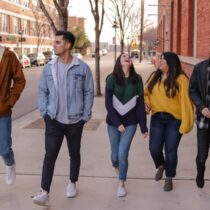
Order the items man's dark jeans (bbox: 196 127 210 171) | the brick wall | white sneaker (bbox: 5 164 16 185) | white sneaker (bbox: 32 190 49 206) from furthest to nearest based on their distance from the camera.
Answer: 1. the brick wall
2. white sneaker (bbox: 5 164 16 185)
3. man's dark jeans (bbox: 196 127 210 171)
4. white sneaker (bbox: 32 190 49 206)

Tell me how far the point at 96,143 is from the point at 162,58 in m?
3.29

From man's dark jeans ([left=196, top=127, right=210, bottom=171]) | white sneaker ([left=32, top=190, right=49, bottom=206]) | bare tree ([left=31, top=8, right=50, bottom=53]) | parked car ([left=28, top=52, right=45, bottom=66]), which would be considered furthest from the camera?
bare tree ([left=31, top=8, right=50, bottom=53])

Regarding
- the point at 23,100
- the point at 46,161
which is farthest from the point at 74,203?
the point at 23,100

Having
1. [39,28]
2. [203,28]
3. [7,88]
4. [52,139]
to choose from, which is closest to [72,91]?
[52,139]

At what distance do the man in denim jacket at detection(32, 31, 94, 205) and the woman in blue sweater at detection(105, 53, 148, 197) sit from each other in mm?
328

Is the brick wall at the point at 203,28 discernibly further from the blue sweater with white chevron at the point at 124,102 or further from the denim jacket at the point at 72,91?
the denim jacket at the point at 72,91

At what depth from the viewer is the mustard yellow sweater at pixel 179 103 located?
5.66 meters

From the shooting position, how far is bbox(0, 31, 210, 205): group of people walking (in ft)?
17.5

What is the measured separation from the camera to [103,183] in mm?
6164

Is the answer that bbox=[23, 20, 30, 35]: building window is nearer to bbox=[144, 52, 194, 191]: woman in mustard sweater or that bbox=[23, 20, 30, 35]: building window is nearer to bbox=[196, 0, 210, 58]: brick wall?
bbox=[196, 0, 210, 58]: brick wall

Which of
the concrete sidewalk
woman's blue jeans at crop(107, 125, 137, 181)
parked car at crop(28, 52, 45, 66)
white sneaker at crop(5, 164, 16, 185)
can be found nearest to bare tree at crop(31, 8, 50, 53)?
parked car at crop(28, 52, 45, 66)

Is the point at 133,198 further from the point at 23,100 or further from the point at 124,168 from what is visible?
the point at 23,100

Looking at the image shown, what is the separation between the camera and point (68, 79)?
5.30 m

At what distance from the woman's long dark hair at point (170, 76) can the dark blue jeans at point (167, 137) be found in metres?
0.29
